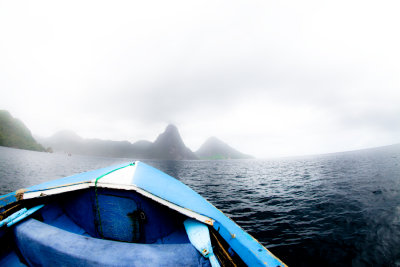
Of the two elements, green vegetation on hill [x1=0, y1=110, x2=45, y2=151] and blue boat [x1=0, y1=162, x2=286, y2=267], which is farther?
green vegetation on hill [x1=0, y1=110, x2=45, y2=151]

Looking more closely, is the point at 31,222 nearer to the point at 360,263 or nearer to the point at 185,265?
the point at 185,265

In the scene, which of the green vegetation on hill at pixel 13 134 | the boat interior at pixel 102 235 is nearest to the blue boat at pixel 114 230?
the boat interior at pixel 102 235

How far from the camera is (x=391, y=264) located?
16.4ft

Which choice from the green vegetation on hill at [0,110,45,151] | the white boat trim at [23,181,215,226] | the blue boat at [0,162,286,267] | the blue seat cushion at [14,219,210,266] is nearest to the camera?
the blue seat cushion at [14,219,210,266]

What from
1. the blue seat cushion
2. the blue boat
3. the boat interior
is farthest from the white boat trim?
the blue seat cushion

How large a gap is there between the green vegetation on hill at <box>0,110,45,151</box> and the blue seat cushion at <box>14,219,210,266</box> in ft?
703

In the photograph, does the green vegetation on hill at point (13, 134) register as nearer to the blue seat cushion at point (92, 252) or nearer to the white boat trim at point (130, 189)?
the white boat trim at point (130, 189)

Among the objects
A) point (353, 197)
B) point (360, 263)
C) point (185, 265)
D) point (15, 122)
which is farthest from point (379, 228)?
point (15, 122)

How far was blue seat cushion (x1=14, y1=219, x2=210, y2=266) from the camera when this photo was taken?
1.89 metres

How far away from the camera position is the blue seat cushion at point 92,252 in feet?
6.20

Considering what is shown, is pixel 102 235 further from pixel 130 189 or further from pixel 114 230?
pixel 130 189

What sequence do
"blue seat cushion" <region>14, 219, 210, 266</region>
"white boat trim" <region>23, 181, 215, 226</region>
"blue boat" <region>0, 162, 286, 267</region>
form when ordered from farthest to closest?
"white boat trim" <region>23, 181, 215, 226</region> < "blue boat" <region>0, 162, 286, 267</region> < "blue seat cushion" <region>14, 219, 210, 266</region>

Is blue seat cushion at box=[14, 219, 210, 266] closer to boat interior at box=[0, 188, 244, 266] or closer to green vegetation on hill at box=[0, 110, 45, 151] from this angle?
boat interior at box=[0, 188, 244, 266]

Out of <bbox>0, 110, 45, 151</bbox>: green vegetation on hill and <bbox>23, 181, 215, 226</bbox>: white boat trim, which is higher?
<bbox>0, 110, 45, 151</bbox>: green vegetation on hill
